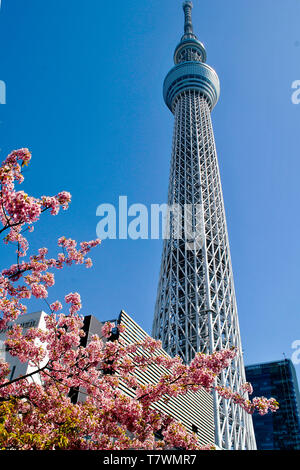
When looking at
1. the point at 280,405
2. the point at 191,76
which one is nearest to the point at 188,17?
the point at 191,76

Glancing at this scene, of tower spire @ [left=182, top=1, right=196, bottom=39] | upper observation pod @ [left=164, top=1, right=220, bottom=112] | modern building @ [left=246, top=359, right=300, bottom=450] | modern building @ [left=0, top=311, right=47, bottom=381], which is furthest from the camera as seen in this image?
modern building @ [left=246, top=359, right=300, bottom=450]

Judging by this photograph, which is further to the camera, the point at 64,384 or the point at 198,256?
the point at 198,256

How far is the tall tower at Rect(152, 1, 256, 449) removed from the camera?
1480 inches

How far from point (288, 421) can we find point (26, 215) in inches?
4047

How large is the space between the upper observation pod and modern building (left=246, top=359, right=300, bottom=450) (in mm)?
73469

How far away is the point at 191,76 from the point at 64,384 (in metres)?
66.3

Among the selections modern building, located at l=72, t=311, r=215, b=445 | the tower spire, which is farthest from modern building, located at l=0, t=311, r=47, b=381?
the tower spire

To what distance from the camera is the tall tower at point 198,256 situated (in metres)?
37.6

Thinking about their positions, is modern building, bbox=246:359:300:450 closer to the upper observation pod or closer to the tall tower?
the tall tower

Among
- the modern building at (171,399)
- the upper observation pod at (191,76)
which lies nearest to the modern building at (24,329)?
the modern building at (171,399)

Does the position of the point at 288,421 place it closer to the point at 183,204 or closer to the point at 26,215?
the point at 183,204

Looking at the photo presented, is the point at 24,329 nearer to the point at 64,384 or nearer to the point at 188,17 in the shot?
the point at 64,384

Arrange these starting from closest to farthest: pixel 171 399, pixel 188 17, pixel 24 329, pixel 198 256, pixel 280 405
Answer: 1. pixel 24 329
2. pixel 171 399
3. pixel 198 256
4. pixel 188 17
5. pixel 280 405

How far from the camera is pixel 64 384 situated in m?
7.49
